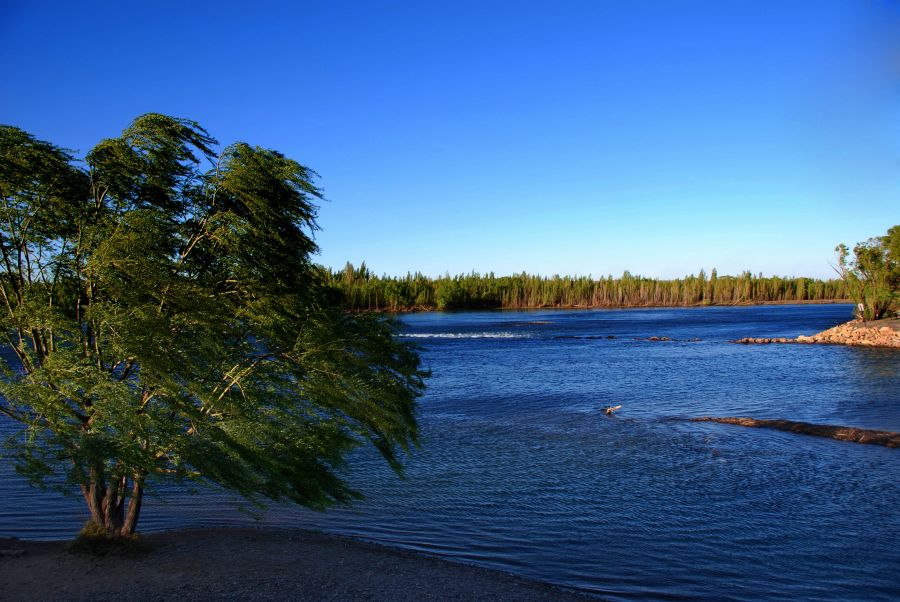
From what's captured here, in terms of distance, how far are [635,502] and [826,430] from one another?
10.6m

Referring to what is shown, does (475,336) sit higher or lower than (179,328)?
lower

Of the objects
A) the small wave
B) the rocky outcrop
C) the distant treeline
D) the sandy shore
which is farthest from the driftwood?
the distant treeline

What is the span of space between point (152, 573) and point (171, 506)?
526 cm

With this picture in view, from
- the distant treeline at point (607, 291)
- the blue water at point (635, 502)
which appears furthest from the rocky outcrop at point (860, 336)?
the distant treeline at point (607, 291)

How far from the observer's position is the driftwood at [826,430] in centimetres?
1984

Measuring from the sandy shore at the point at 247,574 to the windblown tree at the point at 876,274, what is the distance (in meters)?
68.7

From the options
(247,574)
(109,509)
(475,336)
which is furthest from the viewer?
(475,336)

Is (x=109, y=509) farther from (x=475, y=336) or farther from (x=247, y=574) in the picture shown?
(x=475, y=336)

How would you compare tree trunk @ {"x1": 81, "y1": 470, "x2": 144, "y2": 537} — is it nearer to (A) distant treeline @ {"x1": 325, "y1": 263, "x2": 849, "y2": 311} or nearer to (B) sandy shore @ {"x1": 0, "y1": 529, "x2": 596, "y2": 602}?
(B) sandy shore @ {"x1": 0, "y1": 529, "x2": 596, "y2": 602}

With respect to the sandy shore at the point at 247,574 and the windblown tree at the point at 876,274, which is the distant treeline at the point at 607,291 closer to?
the windblown tree at the point at 876,274

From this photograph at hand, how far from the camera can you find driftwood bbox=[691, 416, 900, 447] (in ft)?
65.1

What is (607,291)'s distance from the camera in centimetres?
18488

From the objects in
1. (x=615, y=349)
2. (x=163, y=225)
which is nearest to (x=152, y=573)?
(x=163, y=225)

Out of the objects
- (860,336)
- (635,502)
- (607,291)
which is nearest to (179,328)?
(635,502)
